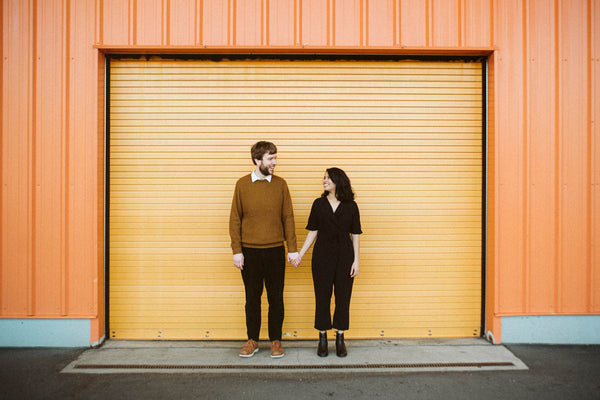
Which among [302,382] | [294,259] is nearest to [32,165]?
[294,259]

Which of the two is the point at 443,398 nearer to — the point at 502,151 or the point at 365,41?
the point at 502,151

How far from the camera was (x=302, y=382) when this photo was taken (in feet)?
11.5

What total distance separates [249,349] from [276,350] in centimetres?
29

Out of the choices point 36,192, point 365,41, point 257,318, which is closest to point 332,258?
point 257,318

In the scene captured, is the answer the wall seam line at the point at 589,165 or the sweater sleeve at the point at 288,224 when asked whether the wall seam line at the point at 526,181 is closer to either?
the wall seam line at the point at 589,165

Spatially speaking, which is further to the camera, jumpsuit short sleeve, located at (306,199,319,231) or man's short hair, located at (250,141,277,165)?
jumpsuit short sleeve, located at (306,199,319,231)

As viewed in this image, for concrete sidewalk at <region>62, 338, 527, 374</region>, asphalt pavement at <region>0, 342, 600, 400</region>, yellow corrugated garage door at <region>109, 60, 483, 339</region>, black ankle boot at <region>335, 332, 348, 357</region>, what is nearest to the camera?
asphalt pavement at <region>0, 342, 600, 400</region>

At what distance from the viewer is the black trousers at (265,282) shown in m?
3.90

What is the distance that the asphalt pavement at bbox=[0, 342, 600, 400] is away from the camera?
329 centimetres

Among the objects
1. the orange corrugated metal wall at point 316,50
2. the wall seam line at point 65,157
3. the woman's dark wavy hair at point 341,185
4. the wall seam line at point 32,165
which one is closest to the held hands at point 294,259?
the woman's dark wavy hair at point 341,185

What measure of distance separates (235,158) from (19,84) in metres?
2.59

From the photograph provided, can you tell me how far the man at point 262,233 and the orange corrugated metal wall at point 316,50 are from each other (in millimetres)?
1603

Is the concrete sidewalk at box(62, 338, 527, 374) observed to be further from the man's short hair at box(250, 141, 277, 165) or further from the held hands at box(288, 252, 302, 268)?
the man's short hair at box(250, 141, 277, 165)

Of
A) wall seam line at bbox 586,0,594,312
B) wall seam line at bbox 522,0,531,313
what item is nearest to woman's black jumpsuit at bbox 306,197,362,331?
wall seam line at bbox 522,0,531,313
